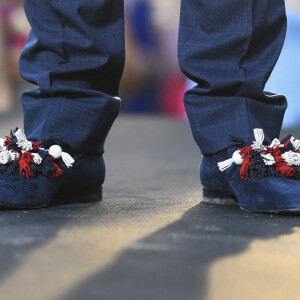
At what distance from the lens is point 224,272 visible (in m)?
0.55

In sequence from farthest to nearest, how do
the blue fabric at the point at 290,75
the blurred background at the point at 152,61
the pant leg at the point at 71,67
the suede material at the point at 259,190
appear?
the blurred background at the point at 152,61, the blue fabric at the point at 290,75, the pant leg at the point at 71,67, the suede material at the point at 259,190

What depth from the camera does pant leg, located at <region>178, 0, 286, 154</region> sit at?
34.8 inches

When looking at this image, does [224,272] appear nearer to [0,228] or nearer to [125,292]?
[125,292]

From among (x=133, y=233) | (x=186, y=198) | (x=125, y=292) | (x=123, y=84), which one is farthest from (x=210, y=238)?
(x=123, y=84)

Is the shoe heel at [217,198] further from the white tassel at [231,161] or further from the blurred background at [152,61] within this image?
the blurred background at [152,61]

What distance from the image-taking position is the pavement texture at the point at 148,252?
510 mm

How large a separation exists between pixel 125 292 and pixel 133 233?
19cm

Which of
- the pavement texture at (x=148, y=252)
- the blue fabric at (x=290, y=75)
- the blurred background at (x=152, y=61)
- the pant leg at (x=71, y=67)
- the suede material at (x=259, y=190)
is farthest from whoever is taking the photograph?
the blurred background at (x=152, y=61)

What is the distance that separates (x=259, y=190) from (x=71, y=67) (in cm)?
36

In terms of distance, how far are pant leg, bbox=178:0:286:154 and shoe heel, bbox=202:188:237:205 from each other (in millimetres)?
75

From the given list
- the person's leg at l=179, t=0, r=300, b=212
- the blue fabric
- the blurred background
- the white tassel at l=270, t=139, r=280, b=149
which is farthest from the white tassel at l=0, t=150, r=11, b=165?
the blurred background

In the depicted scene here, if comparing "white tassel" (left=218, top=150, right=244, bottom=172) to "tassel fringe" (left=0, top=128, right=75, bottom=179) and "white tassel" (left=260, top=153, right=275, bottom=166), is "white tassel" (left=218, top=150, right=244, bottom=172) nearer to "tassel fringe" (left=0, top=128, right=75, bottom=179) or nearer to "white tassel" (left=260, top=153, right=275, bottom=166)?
"white tassel" (left=260, top=153, right=275, bottom=166)

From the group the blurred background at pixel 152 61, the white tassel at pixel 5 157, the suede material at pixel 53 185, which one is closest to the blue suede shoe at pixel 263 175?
the suede material at pixel 53 185

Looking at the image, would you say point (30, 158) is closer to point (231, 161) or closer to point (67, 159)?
point (67, 159)
